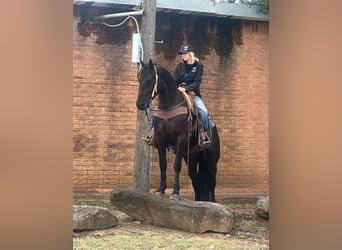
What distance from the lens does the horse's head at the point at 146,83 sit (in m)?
2.66

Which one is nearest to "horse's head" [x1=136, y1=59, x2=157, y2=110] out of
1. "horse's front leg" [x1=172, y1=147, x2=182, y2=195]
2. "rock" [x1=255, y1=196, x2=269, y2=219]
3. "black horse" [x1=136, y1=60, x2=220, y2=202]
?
"black horse" [x1=136, y1=60, x2=220, y2=202]

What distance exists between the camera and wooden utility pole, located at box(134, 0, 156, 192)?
2.66m

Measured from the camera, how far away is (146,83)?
2.70 meters

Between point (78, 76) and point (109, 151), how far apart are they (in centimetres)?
45

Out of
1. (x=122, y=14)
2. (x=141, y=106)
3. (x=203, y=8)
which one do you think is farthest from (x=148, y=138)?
(x=203, y=8)

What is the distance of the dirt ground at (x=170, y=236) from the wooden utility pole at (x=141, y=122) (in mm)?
232

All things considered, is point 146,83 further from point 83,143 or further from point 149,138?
point 83,143

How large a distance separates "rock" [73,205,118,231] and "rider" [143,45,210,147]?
558 mm

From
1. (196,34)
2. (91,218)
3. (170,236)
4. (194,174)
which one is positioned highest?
(196,34)

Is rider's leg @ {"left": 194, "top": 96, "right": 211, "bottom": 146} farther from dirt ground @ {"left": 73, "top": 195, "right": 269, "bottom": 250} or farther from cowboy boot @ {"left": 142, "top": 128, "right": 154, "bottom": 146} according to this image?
dirt ground @ {"left": 73, "top": 195, "right": 269, "bottom": 250}

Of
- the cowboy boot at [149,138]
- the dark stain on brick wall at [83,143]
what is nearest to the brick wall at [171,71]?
the dark stain on brick wall at [83,143]

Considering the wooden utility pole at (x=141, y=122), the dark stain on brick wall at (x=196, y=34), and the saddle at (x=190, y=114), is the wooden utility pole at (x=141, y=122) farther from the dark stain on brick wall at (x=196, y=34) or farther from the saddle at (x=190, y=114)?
the saddle at (x=190, y=114)

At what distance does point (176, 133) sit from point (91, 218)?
0.97 meters
